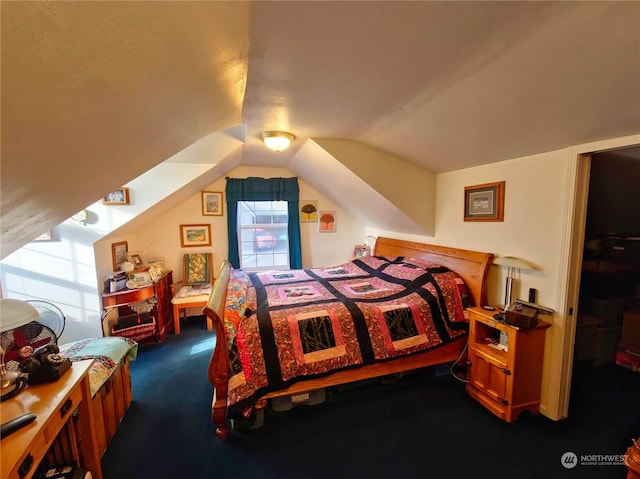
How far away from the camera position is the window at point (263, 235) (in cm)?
432

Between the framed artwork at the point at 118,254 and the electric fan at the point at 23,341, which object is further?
the framed artwork at the point at 118,254

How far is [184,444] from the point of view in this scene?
1852mm

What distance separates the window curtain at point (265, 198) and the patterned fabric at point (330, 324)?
1.32 metres

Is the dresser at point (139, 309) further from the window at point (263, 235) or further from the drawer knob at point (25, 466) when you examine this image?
the drawer knob at point (25, 466)

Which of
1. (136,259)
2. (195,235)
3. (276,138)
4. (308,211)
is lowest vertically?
(136,259)

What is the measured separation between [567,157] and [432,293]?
1.40 m

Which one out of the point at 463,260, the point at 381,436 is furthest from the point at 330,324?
the point at 463,260

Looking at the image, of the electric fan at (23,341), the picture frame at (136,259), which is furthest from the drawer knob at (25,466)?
the picture frame at (136,259)

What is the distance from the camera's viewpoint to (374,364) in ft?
7.32

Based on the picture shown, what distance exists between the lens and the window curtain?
13.3 ft

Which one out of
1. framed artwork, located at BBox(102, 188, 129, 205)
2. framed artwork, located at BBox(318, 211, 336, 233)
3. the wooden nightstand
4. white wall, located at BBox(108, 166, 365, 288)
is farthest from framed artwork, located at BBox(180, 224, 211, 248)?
the wooden nightstand

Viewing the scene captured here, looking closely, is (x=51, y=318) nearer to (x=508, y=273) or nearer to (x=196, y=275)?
(x=196, y=275)

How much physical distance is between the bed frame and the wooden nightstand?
0.98 feet

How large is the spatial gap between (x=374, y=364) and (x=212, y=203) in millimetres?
3164
